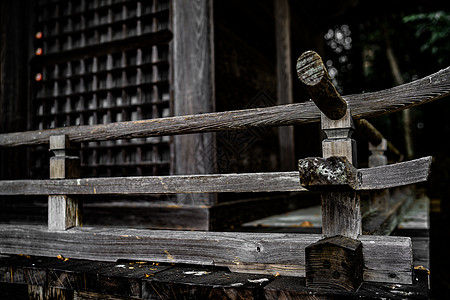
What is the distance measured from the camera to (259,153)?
5641 mm

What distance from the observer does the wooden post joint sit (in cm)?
181

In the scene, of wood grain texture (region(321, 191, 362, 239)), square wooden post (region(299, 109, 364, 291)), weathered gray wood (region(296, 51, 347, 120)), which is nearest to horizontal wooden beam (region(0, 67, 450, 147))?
square wooden post (region(299, 109, 364, 291))

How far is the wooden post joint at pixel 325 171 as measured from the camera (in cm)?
181

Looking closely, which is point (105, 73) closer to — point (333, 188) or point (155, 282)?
point (155, 282)

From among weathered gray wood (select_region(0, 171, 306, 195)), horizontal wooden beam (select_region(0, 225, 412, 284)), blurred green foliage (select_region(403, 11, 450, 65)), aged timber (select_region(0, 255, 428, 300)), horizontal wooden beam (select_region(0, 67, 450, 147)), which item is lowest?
aged timber (select_region(0, 255, 428, 300))

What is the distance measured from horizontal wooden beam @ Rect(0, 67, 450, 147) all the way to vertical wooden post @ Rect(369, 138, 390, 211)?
1993 mm

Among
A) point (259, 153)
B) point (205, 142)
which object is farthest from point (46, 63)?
point (259, 153)

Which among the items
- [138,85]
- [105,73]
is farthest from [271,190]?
[105,73]

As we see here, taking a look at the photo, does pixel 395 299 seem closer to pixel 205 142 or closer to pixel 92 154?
pixel 205 142

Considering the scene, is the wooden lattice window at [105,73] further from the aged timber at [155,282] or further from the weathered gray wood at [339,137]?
the weathered gray wood at [339,137]

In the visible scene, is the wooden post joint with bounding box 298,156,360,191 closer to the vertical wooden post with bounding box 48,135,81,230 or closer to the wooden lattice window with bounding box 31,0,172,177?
the vertical wooden post with bounding box 48,135,81,230

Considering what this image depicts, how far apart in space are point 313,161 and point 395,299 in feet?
2.17

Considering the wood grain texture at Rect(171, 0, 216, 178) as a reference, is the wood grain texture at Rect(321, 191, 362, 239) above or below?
below

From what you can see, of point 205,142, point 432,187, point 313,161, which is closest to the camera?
point 313,161
